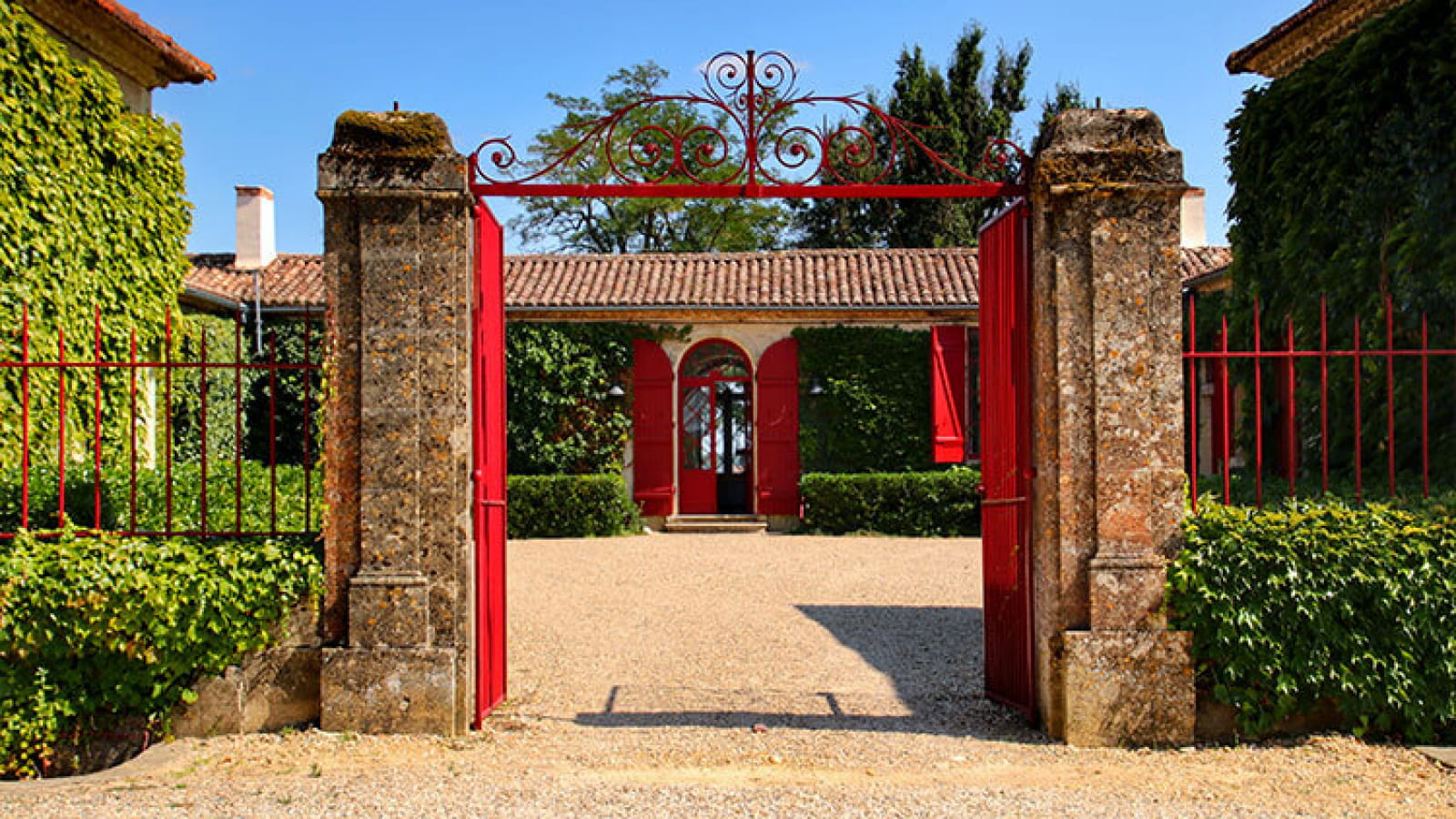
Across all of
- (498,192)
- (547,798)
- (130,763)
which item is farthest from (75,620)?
(498,192)

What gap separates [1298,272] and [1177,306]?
508cm

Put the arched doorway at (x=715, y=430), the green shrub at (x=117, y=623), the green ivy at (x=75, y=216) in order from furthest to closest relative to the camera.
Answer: the arched doorway at (x=715, y=430)
the green ivy at (x=75, y=216)
the green shrub at (x=117, y=623)

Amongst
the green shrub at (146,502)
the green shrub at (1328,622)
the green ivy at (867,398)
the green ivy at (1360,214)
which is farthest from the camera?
the green ivy at (867,398)

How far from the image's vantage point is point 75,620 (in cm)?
455

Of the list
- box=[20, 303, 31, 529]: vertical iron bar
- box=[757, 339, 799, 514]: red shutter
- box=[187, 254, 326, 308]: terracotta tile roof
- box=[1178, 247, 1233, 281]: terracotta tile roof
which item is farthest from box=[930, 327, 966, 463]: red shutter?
box=[20, 303, 31, 529]: vertical iron bar

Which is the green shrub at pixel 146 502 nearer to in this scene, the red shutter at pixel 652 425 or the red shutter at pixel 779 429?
the red shutter at pixel 652 425

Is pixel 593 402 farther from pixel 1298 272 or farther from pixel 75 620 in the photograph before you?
pixel 75 620

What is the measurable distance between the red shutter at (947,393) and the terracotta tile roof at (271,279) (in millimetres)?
8799

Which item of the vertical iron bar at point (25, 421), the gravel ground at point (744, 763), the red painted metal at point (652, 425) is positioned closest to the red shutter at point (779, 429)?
the red painted metal at point (652, 425)

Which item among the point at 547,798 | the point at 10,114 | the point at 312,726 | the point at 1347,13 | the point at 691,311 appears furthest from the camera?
the point at 691,311

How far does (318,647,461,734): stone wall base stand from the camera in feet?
15.7

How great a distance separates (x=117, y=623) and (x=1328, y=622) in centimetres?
502

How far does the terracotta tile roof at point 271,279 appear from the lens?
16094mm

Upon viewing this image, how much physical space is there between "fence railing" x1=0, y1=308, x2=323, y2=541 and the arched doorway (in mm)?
5287
